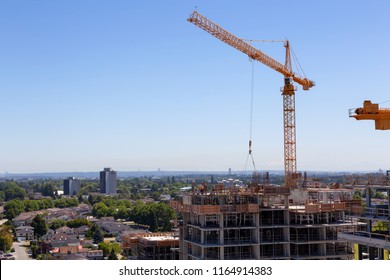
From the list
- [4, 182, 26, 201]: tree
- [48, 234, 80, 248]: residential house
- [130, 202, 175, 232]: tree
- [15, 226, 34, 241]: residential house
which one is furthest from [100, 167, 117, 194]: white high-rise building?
[48, 234, 80, 248]: residential house

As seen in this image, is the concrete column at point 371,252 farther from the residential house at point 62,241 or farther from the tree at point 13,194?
the tree at point 13,194

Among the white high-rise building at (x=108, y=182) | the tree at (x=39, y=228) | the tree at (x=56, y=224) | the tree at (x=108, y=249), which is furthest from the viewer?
the white high-rise building at (x=108, y=182)

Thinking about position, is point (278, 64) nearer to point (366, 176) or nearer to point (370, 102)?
point (370, 102)

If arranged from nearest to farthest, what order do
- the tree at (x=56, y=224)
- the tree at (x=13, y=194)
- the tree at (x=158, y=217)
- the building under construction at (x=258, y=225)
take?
the building under construction at (x=258, y=225) → the tree at (x=158, y=217) → the tree at (x=56, y=224) → the tree at (x=13, y=194)

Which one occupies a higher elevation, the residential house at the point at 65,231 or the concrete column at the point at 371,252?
the concrete column at the point at 371,252

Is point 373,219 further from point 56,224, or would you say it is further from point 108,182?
point 108,182

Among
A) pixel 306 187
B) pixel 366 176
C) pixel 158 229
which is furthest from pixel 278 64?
pixel 158 229

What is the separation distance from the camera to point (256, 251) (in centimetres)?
2750

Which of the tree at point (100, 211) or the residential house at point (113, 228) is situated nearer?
the residential house at point (113, 228)

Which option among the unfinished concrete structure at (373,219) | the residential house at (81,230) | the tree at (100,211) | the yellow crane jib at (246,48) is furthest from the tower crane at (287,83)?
the tree at (100,211)

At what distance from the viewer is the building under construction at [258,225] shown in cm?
2723

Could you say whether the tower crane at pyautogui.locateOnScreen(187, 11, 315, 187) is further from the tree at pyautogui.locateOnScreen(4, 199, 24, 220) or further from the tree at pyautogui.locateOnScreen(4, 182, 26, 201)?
the tree at pyautogui.locateOnScreen(4, 182, 26, 201)
